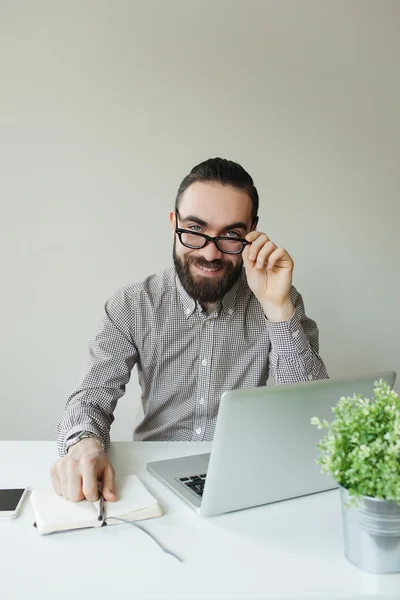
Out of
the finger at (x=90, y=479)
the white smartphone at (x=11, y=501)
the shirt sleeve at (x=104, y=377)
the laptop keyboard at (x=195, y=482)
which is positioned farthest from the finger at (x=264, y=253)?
the white smartphone at (x=11, y=501)

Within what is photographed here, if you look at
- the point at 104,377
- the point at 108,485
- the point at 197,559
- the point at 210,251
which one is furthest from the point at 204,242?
the point at 197,559

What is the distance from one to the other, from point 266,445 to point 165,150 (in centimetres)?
167

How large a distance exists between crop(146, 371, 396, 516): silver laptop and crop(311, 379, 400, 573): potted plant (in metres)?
0.15

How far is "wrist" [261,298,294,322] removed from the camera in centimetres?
147

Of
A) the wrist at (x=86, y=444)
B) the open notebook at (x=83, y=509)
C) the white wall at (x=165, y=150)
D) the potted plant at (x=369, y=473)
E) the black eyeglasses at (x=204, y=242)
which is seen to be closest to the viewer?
the potted plant at (x=369, y=473)

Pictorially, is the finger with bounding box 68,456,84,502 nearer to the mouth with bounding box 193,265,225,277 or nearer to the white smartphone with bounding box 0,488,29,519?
the white smartphone with bounding box 0,488,29,519

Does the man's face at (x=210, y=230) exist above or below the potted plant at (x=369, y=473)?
above

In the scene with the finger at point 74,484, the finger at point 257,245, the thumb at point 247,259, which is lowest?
the finger at point 74,484

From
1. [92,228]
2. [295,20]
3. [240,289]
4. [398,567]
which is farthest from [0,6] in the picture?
[398,567]

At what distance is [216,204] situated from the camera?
1546 millimetres

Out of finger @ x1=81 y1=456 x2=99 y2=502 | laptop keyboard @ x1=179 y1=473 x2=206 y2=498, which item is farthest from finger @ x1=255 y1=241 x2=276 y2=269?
finger @ x1=81 y1=456 x2=99 y2=502

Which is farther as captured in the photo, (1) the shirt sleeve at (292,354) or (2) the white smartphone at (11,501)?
(1) the shirt sleeve at (292,354)

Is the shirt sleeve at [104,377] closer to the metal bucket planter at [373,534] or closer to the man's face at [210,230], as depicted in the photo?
the man's face at [210,230]

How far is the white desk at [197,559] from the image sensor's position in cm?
70
